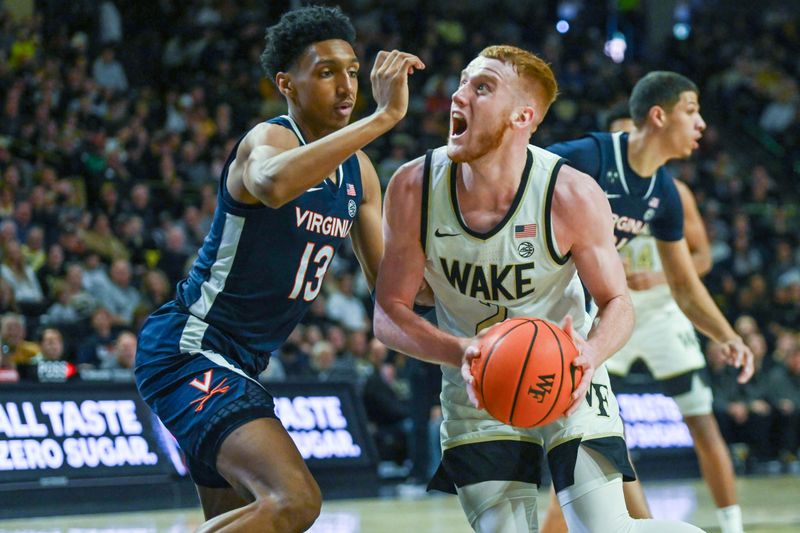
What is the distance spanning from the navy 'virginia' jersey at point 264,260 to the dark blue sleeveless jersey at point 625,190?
185 centimetres

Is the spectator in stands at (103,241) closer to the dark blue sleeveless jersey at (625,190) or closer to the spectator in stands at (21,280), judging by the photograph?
the spectator in stands at (21,280)

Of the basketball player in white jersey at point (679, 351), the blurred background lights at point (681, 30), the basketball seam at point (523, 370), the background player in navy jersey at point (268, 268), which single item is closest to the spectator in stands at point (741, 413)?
the basketball player in white jersey at point (679, 351)

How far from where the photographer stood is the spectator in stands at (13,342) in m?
9.17

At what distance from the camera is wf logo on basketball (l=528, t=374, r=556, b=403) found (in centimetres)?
341

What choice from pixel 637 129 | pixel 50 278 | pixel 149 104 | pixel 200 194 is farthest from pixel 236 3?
pixel 637 129

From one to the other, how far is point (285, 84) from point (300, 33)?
0.64ft

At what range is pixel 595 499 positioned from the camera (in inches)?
146

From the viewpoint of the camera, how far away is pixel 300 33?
427cm

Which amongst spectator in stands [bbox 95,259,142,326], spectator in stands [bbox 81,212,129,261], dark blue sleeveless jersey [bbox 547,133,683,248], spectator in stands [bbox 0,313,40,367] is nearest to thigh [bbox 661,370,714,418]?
dark blue sleeveless jersey [bbox 547,133,683,248]

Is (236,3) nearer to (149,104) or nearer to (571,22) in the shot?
(149,104)

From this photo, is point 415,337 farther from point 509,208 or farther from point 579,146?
point 579,146

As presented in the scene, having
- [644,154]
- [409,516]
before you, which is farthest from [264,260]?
[409,516]

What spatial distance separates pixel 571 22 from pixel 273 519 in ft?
60.2

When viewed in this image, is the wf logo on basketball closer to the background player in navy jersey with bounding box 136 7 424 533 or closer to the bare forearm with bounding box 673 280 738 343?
the background player in navy jersey with bounding box 136 7 424 533
